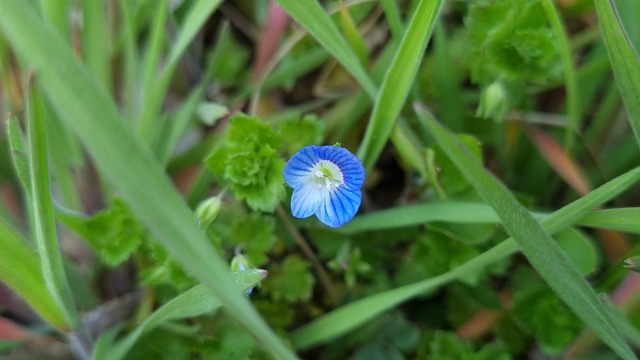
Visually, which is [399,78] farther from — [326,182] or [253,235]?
[253,235]

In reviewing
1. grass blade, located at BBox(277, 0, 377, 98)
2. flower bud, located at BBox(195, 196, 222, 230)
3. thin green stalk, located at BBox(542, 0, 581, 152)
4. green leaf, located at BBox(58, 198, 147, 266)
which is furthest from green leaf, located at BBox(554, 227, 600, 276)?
green leaf, located at BBox(58, 198, 147, 266)

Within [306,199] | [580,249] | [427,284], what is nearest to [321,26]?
[306,199]

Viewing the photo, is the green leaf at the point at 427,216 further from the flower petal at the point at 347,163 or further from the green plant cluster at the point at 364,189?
the flower petal at the point at 347,163

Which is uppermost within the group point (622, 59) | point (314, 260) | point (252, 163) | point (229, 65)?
point (229, 65)

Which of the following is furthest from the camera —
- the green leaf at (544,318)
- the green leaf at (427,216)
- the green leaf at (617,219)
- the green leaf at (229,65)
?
the green leaf at (229,65)

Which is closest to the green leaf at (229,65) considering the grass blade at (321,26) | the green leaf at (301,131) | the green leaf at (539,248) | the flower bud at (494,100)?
the green leaf at (301,131)

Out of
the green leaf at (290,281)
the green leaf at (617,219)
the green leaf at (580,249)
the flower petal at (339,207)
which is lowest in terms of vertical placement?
the green leaf at (580,249)
